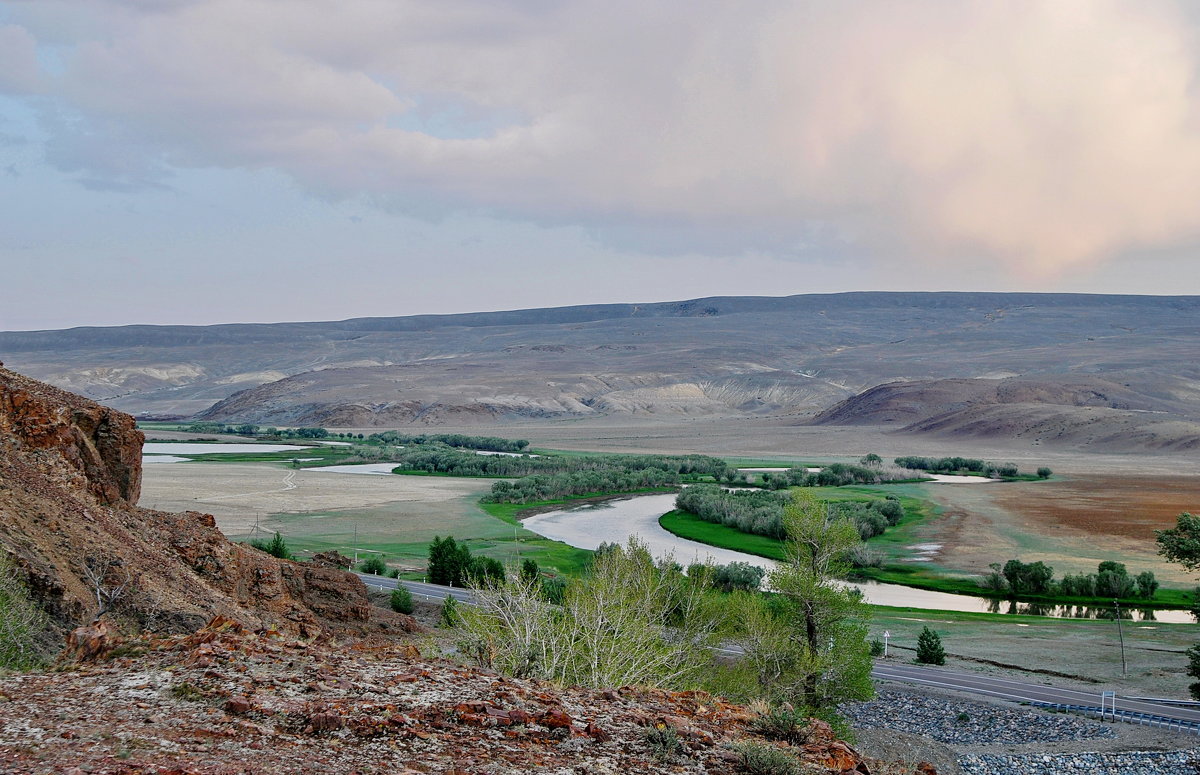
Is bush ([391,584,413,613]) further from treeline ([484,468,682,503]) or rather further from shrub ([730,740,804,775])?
treeline ([484,468,682,503])

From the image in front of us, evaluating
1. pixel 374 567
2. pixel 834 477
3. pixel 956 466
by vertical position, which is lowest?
pixel 374 567

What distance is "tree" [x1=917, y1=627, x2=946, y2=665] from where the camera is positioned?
34844mm

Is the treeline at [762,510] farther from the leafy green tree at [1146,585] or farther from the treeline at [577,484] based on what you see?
the leafy green tree at [1146,585]

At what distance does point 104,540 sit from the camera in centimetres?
1884

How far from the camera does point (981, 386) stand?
536 ft

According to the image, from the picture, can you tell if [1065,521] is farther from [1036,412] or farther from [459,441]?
[459,441]

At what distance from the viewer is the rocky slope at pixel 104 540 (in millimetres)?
16453

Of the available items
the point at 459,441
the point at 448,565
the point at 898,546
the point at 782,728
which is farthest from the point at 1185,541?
the point at 459,441

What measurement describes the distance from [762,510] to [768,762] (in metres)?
57.4

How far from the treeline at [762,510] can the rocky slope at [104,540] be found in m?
40.6

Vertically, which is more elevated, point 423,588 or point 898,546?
point 898,546

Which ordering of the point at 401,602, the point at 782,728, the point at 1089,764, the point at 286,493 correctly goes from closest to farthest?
1. the point at 782,728
2. the point at 1089,764
3. the point at 401,602
4. the point at 286,493

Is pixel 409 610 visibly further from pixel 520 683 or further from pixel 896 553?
pixel 896 553

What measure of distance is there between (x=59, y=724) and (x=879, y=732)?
2372 cm
